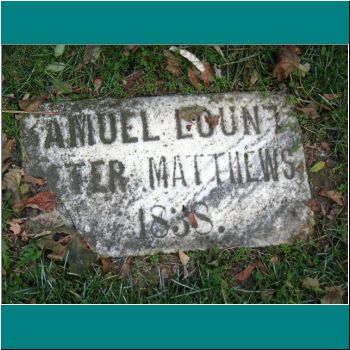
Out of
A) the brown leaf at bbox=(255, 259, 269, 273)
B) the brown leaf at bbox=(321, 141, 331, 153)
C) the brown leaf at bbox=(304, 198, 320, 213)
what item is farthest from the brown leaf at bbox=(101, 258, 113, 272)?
the brown leaf at bbox=(321, 141, 331, 153)

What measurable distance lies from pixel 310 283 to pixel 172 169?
1166 mm

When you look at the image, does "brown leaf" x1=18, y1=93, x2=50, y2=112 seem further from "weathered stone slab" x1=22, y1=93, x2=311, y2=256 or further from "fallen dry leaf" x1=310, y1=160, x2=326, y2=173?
"fallen dry leaf" x1=310, y1=160, x2=326, y2=173

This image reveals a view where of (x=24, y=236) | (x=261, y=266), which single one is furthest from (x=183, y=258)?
(x=24, y=236)

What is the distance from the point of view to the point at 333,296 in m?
2.45

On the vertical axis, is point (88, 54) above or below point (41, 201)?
above

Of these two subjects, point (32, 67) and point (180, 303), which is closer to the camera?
point (180, 303)

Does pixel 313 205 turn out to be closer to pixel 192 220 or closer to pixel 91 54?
pixel 192 220

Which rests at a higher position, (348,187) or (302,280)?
(348,187)

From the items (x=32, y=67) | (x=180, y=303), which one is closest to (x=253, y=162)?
(x=180, y=303)

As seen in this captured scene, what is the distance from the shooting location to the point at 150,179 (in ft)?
8.39

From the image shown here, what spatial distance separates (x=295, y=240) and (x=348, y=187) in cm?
51

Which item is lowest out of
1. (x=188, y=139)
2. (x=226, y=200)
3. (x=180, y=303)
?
(x=180, y=303)

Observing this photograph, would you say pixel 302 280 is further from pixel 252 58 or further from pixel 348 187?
pixel 252 58

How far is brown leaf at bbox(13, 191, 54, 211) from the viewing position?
100 inches
